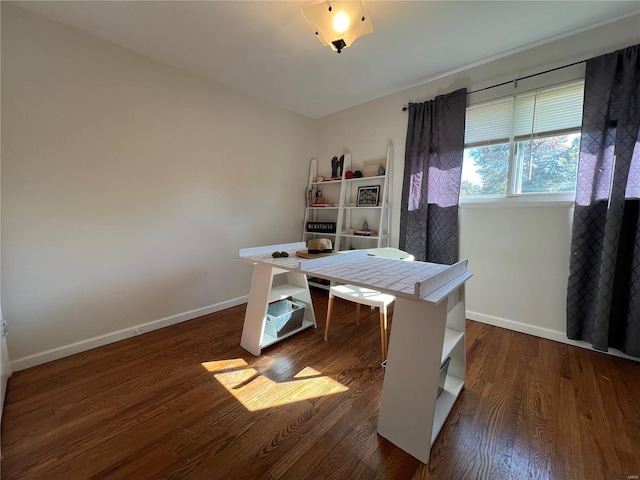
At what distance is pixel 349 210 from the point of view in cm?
325

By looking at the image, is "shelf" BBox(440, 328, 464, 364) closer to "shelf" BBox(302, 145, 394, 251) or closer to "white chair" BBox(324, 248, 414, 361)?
"white chair" BBox(324, 248, 414, 361)

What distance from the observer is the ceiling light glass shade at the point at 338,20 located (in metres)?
1.41

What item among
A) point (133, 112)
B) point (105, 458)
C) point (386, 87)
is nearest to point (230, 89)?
point (133, 112)

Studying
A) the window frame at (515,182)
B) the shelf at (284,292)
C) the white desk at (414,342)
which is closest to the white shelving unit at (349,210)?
the window frame at (515,182)

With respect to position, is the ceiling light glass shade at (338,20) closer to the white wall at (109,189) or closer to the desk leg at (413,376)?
the white wall at (109,189)

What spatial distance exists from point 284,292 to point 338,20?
1.82 meters

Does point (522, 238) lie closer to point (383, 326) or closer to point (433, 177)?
point (433, 177)

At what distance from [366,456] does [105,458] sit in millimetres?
1107

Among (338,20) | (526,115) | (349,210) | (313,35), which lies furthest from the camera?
(349,210)

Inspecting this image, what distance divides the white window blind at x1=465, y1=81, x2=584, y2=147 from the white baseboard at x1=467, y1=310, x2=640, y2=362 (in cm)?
159

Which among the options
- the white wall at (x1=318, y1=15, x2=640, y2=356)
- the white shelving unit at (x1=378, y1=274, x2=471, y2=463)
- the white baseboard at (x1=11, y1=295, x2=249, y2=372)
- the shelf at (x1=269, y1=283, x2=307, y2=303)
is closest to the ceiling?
the white wall at (x1=318, y1=15, x2=640, y2=356)

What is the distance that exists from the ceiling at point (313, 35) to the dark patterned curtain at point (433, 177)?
34cm

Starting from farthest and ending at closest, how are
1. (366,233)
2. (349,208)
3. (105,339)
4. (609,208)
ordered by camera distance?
(349,208), (366,233), (105,339), (609,208)

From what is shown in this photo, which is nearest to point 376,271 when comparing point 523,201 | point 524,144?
point 523,201
